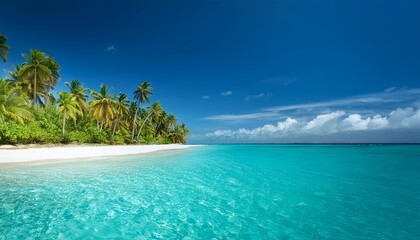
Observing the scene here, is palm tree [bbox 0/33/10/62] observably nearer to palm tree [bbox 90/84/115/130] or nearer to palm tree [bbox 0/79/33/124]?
palm tree [bbox 0/79/33/124]

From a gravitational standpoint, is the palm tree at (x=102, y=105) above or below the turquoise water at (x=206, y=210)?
above

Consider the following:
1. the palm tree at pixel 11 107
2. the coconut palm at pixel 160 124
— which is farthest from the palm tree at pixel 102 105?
the coconut palm at pixel 160 124

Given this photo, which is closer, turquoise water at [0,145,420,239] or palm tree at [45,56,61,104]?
turquoise water at [0,145,420,239]

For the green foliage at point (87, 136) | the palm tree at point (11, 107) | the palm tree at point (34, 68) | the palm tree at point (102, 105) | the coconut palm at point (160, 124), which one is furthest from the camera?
the coconut palm at point (160, 124)

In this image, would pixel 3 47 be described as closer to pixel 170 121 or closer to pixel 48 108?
pixel 48 108

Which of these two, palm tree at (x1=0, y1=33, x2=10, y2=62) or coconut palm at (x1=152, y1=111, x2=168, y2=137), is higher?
palm tree at (x1=0, y1=33, x2=10, y2=62)

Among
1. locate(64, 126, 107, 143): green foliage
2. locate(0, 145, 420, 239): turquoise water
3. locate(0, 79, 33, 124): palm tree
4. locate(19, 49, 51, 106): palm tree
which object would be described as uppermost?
locate(19, 49, 51, 106): palm tree

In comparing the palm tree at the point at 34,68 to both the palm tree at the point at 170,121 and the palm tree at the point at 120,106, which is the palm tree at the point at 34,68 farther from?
the palm tree at the point at 170,121

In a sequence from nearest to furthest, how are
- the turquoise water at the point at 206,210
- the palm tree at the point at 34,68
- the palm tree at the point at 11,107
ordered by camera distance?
the turquoise water at the point at 206,210 < the palm tree at the point at 11,107 < the palm tree at the point at 34,68

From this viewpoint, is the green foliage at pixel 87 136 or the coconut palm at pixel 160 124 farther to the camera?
the coconut palm at pixel 160 124

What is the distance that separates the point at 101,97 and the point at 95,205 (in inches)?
1341

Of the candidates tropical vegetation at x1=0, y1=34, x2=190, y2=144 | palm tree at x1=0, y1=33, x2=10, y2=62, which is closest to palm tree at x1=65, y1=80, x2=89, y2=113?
tropical vegetation at x1=0, y1=34, x2=190, y2=144

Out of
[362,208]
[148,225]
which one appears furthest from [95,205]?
[362,208]

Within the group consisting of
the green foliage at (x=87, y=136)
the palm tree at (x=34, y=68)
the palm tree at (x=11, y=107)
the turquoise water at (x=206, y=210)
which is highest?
the palm tree at (x=34, y=68)
